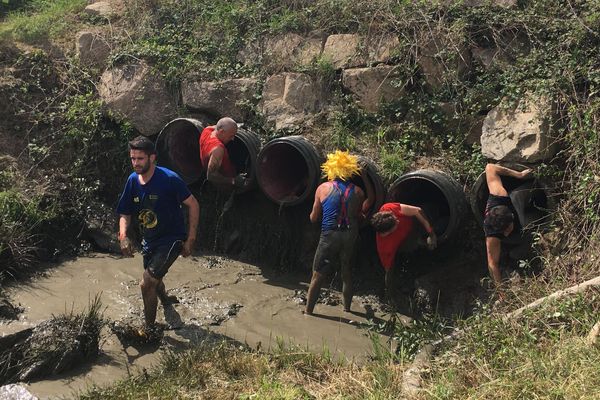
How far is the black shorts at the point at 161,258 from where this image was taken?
6305 mm

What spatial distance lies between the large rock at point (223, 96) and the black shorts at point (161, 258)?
3.38 m

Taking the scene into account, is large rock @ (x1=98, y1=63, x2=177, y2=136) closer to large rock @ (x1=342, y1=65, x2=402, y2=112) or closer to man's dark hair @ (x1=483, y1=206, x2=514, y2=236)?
large rock @ (x1=342, y1=65, x2=402, y2=112)

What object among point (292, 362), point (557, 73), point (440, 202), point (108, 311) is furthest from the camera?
point (440, 202)

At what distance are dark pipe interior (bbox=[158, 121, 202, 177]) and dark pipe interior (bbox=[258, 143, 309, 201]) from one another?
1.17 metres

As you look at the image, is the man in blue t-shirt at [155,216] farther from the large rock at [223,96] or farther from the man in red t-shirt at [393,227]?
the large rock at [223,96]

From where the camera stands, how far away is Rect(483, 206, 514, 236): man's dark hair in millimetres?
6723

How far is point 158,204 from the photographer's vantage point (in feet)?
20.5

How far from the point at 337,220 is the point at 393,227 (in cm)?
61

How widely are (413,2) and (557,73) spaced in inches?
99.0

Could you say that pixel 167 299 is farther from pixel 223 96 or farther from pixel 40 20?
pixel 40 20

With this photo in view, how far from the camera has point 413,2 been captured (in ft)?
30.2

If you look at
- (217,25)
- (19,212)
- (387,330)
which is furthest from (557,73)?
(19,212)

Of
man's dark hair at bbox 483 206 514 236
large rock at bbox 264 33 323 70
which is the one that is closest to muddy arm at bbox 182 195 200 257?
man's dark hair at bbox 483 206 514 236

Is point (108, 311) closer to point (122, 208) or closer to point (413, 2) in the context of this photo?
point (122, 208)
